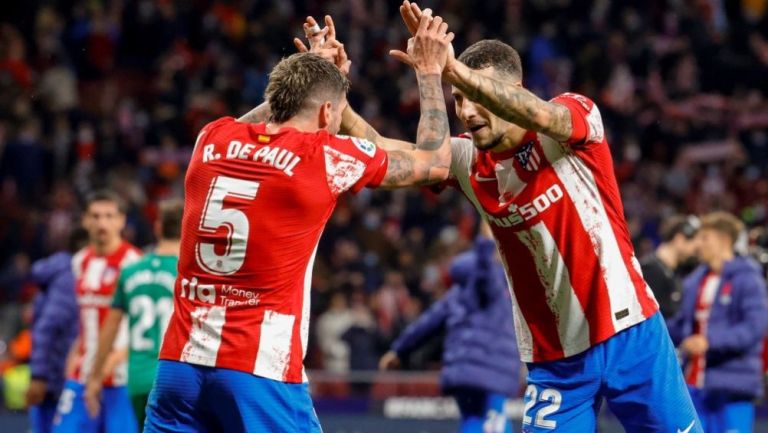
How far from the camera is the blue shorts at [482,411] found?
33.8ft

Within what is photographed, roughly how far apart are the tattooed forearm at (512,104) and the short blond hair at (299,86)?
0.52 meters

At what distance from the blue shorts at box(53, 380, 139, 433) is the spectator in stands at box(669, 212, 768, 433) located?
4168 millimetres

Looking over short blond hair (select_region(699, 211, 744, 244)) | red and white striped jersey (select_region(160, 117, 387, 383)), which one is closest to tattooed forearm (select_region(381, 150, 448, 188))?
red and white striped jersey (select_region(160, 117, 387, 383))

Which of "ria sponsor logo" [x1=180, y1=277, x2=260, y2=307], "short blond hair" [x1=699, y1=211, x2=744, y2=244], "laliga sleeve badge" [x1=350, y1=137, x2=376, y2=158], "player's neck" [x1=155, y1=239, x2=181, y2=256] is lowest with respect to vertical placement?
"ria sponsor logo" [x1=180, y1=277, x2=260, y2=307]

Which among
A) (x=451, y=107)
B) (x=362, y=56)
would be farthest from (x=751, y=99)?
(x=362, y=56)

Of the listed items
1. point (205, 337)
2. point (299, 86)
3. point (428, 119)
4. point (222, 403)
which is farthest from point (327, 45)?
point (222, 403)

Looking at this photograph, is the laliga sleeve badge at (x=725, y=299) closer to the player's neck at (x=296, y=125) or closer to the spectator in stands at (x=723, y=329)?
the spectator in stands at (x=723, y=329)

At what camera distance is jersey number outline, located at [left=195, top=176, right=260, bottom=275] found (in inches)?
200

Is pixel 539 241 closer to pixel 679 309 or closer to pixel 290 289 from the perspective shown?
pixel 290 289

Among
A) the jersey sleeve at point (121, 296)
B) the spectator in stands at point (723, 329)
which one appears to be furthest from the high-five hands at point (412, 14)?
the spectator in stands at point (723, 329)

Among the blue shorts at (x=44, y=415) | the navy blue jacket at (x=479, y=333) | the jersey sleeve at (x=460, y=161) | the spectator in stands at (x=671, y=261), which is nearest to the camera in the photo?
the jersey sleeve at (x=460, y=161)

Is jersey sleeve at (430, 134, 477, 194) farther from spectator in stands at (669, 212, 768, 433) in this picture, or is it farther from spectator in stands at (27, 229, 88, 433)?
spectator in stands at (27, 229, 88, 433)

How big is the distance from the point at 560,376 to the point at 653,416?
427 mm

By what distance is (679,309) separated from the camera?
33.3 ft
